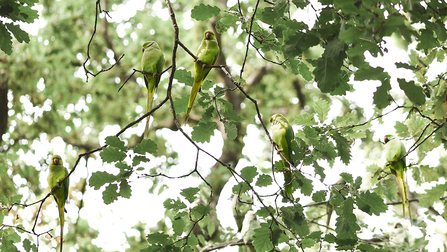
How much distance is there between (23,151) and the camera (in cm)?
753

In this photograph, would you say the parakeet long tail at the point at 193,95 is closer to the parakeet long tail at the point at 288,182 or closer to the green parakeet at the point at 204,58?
the green parakeet at the point at 204,58

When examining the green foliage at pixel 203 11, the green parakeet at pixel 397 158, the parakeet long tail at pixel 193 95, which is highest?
the green foliage at pixel 203 11

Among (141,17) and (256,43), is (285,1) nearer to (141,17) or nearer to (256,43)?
(256,43)

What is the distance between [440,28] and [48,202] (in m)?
6.63

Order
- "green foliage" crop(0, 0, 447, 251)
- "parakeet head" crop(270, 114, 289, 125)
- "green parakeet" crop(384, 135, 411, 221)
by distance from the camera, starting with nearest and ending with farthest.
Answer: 1. "green foliage" crop(0, 0, 447, 251)
2. "parakeet head" crop(270, 114, 289, 125)
3. "green parakeet" crop(384, 135, 411, 221)

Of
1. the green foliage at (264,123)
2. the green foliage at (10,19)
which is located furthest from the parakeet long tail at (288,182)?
the green foliage at (10,19)

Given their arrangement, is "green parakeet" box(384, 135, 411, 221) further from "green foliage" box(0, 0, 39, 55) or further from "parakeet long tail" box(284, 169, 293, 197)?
"green foliage" box(0, 0, 39, 55)

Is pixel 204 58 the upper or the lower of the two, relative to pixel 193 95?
upper

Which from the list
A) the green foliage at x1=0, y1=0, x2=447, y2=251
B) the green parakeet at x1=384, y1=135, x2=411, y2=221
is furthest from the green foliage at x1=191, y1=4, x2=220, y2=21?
the green parakeet at x1=384, y1=135, x2=411, y2=221

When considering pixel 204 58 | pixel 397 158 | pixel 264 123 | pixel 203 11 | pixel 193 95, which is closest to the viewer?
pixel 203 11

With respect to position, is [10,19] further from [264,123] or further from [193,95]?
[264,123]

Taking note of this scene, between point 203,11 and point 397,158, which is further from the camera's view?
point 397,158

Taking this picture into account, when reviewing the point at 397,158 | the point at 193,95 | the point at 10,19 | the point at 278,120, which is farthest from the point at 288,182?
the point at 10,19

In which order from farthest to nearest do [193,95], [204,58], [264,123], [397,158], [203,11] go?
[264,123], [397,158], [204,58], [193,95], [203,11]
